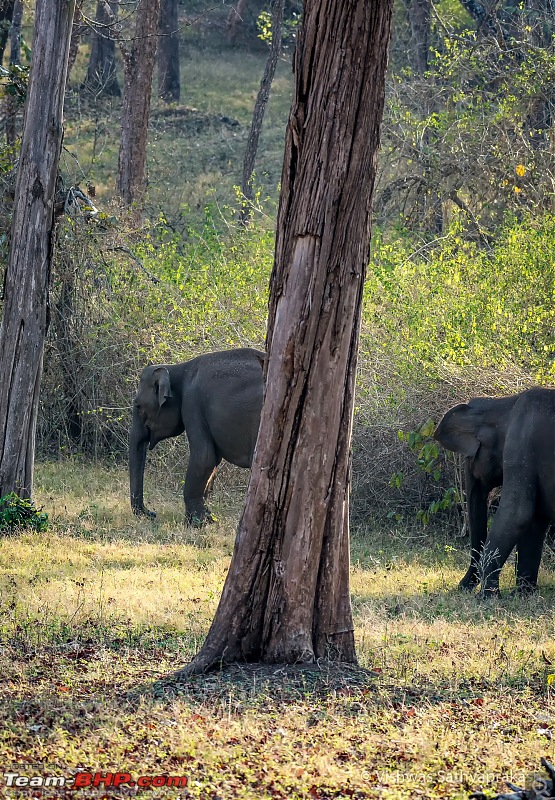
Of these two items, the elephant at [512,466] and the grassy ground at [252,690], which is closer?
the grassy ground at [252,690]

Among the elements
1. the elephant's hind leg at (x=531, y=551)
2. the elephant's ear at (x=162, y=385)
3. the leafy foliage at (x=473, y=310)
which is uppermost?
the leafy foliage at (x=473, y=310)

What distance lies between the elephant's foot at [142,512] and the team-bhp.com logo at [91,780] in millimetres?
7450

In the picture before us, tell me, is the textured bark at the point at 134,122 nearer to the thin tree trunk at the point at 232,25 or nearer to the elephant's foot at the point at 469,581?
the elephant's foot at the point at 469,581

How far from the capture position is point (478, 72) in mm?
19688

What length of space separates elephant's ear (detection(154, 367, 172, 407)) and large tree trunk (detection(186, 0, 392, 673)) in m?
5.99

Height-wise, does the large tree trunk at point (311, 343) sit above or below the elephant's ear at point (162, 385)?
above

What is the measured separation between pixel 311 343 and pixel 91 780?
2.72 m

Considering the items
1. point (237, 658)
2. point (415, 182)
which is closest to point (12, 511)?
point (237, 658)

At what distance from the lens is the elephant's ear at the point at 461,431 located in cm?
999

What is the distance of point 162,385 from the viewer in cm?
1229

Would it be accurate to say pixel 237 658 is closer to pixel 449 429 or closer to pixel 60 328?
pixel 449 429

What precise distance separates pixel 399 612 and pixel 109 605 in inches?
90.6

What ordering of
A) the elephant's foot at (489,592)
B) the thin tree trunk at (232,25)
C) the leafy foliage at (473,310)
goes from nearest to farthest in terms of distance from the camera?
the elephant's foot at (489,592) < the leafy foliage at (473,310) < the thin tree trunk at (232,25)

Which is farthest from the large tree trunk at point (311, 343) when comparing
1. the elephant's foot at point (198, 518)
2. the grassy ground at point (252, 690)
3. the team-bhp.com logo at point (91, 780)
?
the elephant's foot at point (198, 518)
